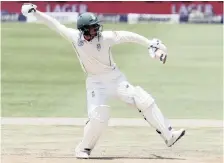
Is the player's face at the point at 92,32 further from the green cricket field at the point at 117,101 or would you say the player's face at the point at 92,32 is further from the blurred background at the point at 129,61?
the blurred background at the point at 129,61

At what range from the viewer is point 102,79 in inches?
388

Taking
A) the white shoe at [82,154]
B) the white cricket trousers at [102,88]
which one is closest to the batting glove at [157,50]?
the white cricket trousers at [102,88]

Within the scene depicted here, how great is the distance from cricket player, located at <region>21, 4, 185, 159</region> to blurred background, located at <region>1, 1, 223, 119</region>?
4.45 metres

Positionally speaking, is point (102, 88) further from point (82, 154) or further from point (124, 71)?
point (124, 71)

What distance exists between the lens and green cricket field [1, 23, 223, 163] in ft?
34.5

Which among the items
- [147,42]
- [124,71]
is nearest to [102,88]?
[147,42]

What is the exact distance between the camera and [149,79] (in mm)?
19625

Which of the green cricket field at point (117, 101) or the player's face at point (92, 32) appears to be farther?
the green cricket field at point (117, 101)

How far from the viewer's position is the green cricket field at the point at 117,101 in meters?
10.5

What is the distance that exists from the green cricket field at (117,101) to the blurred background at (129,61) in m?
0.02

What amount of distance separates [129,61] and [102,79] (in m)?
12.8

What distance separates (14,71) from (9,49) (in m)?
4.42

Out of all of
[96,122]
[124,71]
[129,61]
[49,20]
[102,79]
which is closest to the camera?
[96,122]

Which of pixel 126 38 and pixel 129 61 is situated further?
pixel 129 61
